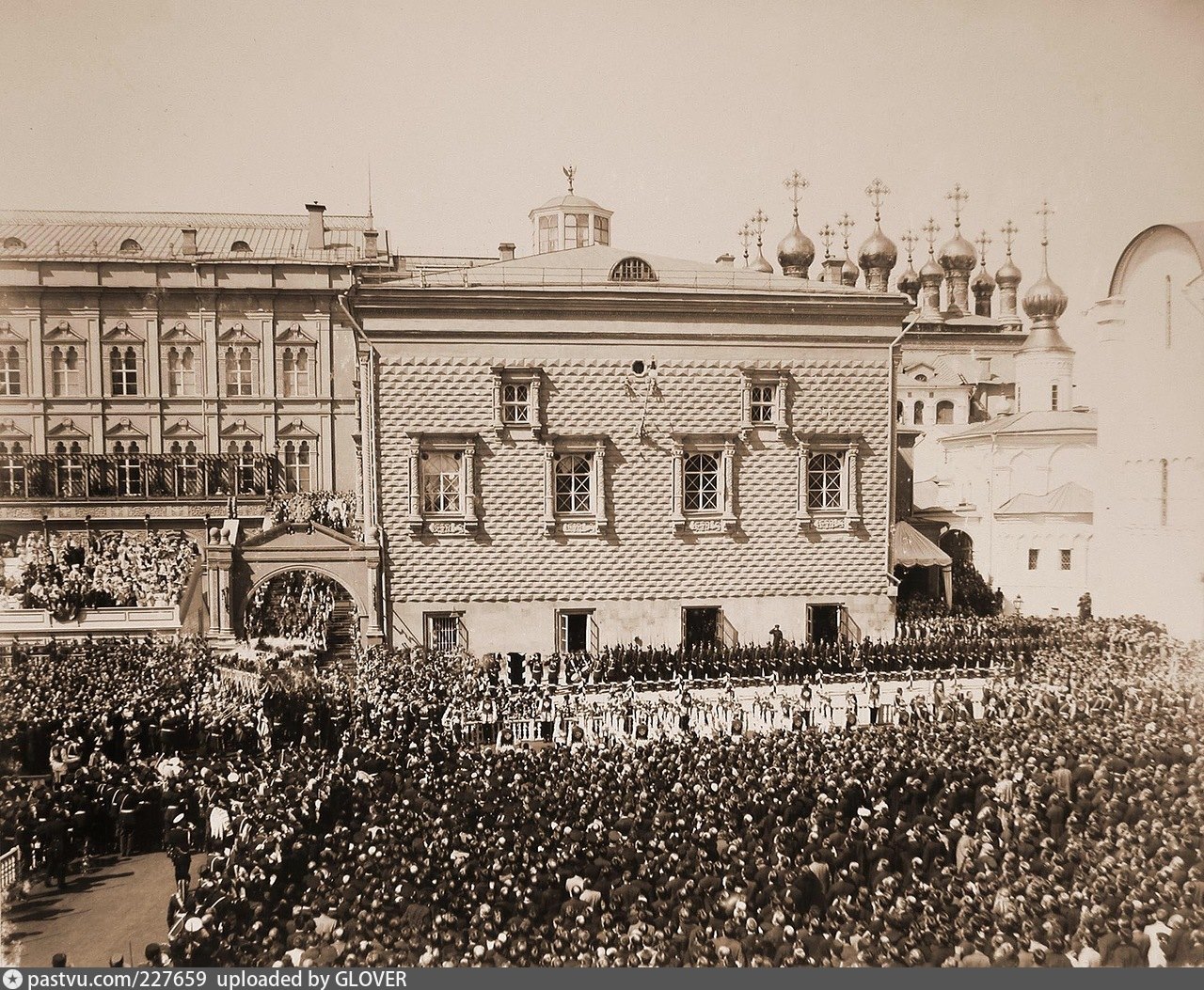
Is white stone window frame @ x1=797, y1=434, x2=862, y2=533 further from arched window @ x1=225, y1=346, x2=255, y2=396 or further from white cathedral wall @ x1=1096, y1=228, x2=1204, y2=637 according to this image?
arched window @ x1=225, y1=346, x2=255, y2=396

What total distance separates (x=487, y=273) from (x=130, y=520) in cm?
499

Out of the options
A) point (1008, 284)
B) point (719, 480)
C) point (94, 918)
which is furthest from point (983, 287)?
point (94, 918)

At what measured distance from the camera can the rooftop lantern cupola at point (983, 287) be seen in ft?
32.2

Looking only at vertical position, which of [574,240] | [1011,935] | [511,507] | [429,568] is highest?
[574,240]

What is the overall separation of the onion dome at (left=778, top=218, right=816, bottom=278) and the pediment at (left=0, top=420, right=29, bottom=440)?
809 cm

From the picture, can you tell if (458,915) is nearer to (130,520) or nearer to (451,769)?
(451,769)

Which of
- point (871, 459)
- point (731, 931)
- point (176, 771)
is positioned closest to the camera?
point (731, 931)

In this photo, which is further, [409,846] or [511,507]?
[511,507]

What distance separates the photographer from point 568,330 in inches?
441

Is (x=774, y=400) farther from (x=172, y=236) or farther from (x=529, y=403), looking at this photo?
(x=172, y=236)

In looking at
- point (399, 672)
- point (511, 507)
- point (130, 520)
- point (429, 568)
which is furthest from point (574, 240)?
point (130, 520)

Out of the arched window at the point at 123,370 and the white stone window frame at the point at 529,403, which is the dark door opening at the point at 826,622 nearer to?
the white stone window frame at the point at 529,403

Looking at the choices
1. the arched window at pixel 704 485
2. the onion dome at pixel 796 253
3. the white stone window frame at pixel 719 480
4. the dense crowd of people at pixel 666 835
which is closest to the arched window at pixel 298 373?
the dense crowd of people at pixel 666 835

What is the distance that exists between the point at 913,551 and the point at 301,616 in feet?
25.4
